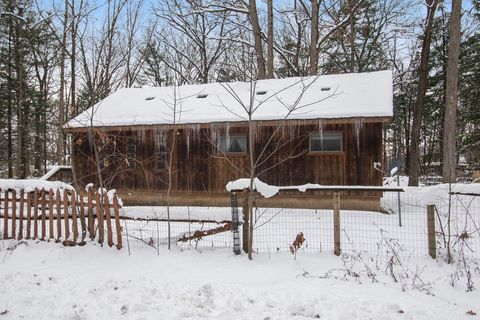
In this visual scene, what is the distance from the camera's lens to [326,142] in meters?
11.5

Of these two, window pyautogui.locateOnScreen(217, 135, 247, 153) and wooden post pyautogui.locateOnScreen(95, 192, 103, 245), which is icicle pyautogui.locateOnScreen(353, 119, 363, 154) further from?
wooden post pyautogui.locateOnScreen(95, 192, 103, 245)

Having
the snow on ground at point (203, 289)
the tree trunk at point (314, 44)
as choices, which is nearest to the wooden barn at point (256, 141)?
the snow on ground at point (203, 289)

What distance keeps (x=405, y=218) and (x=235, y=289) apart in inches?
267

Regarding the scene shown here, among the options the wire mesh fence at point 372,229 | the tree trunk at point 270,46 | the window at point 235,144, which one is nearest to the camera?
the wire mesh fence at point 372,229

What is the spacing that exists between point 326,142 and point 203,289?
8.04 metres

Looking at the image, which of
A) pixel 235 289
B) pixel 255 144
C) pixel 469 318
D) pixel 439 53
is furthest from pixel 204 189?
pixel 439 53

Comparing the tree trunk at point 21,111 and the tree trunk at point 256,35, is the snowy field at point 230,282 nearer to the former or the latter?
the tree trunk at point 256,35

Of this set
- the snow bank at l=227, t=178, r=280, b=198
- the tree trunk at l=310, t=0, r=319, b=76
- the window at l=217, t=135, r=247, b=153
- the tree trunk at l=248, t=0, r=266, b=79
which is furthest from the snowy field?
the tree trunk at l=248, t=0, r=266, b=79

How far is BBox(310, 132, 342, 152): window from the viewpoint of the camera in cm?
1139

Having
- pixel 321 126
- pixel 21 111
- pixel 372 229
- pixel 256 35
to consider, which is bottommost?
pixel 372 229

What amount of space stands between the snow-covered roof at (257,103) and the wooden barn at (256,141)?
3cm

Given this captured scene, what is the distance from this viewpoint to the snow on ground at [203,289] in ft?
12.6

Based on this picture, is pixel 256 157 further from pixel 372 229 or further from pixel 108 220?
pixel 108 220

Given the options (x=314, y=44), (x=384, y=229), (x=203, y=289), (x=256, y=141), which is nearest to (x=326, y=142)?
(x=256, y=141)
